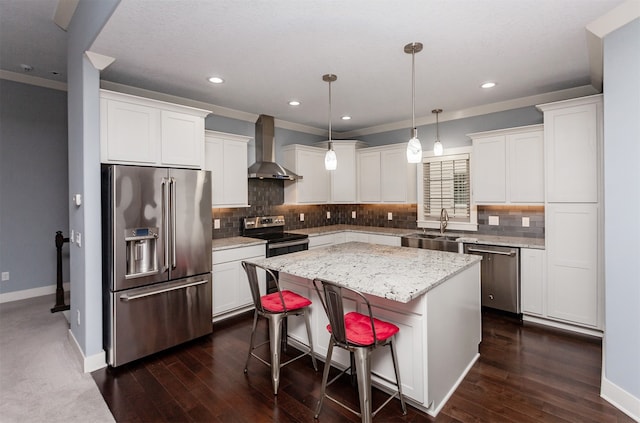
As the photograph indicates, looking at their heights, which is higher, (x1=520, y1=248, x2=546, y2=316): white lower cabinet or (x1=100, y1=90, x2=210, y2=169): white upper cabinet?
(x1=100, y1=90, x2=210, y2=169): white upper cabinet

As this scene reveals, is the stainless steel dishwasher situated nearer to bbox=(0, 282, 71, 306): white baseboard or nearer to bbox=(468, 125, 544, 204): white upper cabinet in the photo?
bbox=(468, 125, 544, 204): white upper cabinet

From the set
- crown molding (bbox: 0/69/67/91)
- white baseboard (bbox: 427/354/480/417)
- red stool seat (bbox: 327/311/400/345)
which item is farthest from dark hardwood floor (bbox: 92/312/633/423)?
crown molding (bbox: 0/69/67/91)

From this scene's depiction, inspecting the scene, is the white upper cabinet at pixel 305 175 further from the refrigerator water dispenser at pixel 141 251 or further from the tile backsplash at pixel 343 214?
the refrigerator water dispenser at pixel 141 251

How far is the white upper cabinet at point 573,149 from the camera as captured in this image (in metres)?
3.22

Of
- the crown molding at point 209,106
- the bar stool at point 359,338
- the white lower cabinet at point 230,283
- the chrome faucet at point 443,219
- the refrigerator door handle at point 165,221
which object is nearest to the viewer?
the bar stool at point 359,338

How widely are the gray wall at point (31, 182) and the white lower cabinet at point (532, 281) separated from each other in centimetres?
617

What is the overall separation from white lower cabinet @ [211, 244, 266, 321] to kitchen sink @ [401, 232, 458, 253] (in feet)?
7.34

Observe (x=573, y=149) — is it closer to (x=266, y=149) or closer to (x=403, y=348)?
(x=403, y=348)

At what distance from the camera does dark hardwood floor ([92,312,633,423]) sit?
214 cm

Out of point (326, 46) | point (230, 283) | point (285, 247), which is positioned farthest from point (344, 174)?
point (326, 46)

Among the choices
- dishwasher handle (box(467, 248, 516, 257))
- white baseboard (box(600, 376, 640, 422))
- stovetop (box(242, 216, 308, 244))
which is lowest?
white baseboard (box(600, 376, 640, 422))

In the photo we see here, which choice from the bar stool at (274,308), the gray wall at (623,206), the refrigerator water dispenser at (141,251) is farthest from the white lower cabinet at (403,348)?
the refrigerator water dispenser at (141,251)

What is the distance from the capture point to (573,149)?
3361 mm

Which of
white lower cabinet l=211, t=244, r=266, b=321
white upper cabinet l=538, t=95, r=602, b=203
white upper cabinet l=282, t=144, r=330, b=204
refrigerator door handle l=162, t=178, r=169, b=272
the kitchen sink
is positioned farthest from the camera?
white upper cabinet l=282, t=144, r=330, b=204
